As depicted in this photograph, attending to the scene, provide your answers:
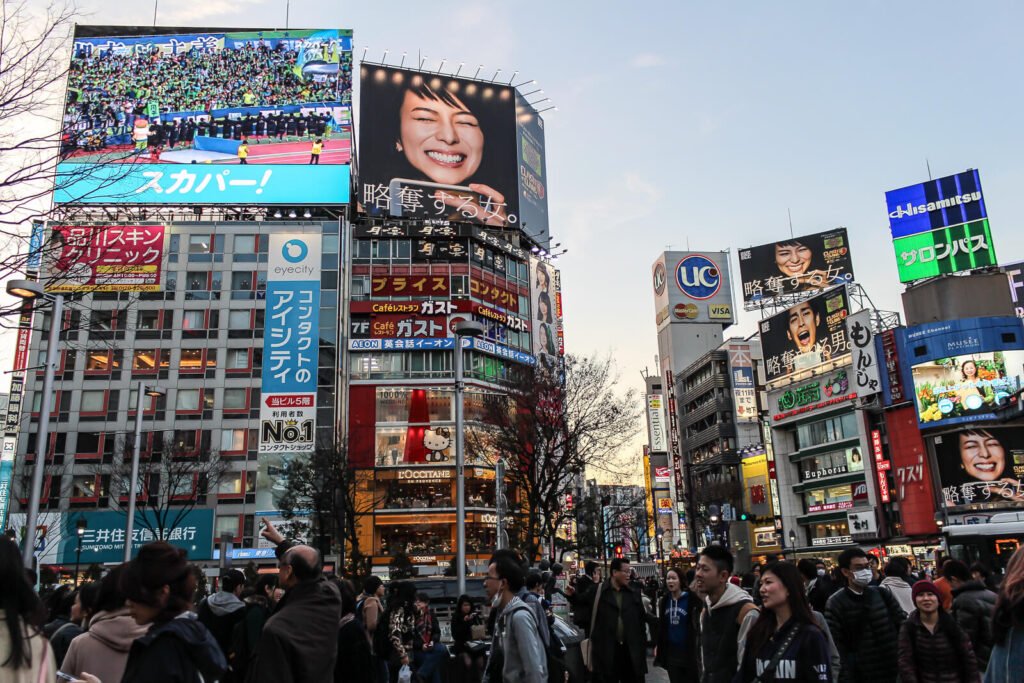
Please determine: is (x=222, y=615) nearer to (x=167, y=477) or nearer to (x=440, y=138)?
(x=167, y=477)

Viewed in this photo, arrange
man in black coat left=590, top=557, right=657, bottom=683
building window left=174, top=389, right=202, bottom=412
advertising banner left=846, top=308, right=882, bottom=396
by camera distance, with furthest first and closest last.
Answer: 1. advertising banner left=846, top=308, right=882, bottom=396
2. building window left=174, top=389, right=202, bottom=412
3. man in black coat left=590, top=557, right=657, bottom=683

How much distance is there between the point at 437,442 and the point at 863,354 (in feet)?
103

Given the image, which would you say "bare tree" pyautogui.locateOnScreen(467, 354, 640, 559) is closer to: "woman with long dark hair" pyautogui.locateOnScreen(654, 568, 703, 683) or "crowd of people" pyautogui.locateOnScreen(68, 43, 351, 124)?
"woman with long dark hair" pyautogui.locateOnScreen(654, 568, 703, 683)

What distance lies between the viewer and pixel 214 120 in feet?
188

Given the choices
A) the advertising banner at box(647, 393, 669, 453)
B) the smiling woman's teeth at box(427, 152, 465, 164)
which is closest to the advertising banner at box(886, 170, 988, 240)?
the smiling woman's teeth at box(427, 152, 465, 164)

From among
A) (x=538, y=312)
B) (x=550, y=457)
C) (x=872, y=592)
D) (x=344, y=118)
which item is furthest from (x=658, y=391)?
(x=872, y=592)

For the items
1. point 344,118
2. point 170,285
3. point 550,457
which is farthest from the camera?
point 344,118

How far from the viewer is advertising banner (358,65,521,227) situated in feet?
193

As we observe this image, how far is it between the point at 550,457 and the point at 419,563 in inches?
941

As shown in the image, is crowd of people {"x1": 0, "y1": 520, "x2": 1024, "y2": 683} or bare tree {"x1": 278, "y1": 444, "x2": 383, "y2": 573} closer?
crowd of people {"x1": 0, "y1": 520, "x2": 1024, "y2": 683}

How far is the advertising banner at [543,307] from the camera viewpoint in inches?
2431

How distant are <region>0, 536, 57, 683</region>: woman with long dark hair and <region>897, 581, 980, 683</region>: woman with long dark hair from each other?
6.27 meters

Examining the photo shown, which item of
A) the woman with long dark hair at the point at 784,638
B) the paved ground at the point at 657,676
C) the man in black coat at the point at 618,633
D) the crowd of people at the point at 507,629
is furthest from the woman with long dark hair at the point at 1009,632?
the paved ground at the point at 657,676

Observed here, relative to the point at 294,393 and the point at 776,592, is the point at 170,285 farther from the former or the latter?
the point at 776,592
